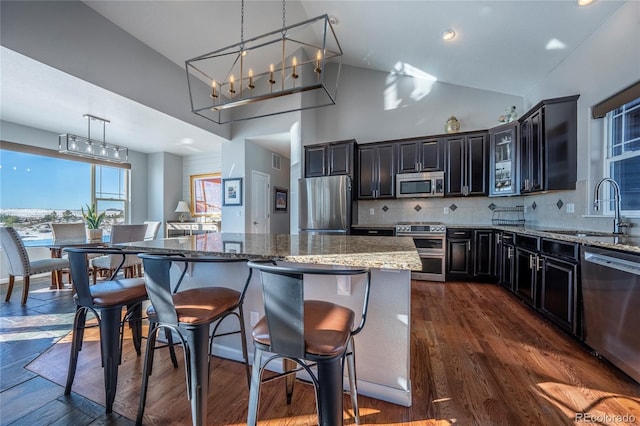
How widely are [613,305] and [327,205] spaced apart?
3.16m

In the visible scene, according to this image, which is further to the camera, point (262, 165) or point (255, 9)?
point (262, 165)

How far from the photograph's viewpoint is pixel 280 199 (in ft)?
20.5

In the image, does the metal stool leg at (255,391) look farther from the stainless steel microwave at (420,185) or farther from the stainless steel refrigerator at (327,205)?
the stainless steel microwave at (420,185)

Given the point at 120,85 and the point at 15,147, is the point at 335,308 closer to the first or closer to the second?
the point at 120,85

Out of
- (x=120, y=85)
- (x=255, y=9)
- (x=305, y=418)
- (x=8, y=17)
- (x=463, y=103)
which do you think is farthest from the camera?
(x=463, y=103)

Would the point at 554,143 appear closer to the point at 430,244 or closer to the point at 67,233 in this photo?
the point at 430,244

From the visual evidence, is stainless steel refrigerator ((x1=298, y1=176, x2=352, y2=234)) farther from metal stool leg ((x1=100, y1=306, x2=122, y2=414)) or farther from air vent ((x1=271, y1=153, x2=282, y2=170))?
metal stool leg ((x1=100, y1=306, x2=122, y2=414))

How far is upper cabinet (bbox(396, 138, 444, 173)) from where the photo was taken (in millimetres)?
4008

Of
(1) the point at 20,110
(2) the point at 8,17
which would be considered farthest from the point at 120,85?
(1) the point at 20,110

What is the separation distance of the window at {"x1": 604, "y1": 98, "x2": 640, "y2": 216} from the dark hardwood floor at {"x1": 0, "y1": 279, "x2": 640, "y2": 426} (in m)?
1.31

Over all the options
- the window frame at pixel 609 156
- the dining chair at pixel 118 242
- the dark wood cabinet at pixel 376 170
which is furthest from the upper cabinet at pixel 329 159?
the window frame at pixel 609 156

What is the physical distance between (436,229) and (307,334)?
3.32m

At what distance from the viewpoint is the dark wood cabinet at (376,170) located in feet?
14.0

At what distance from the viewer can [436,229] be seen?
3.75m
